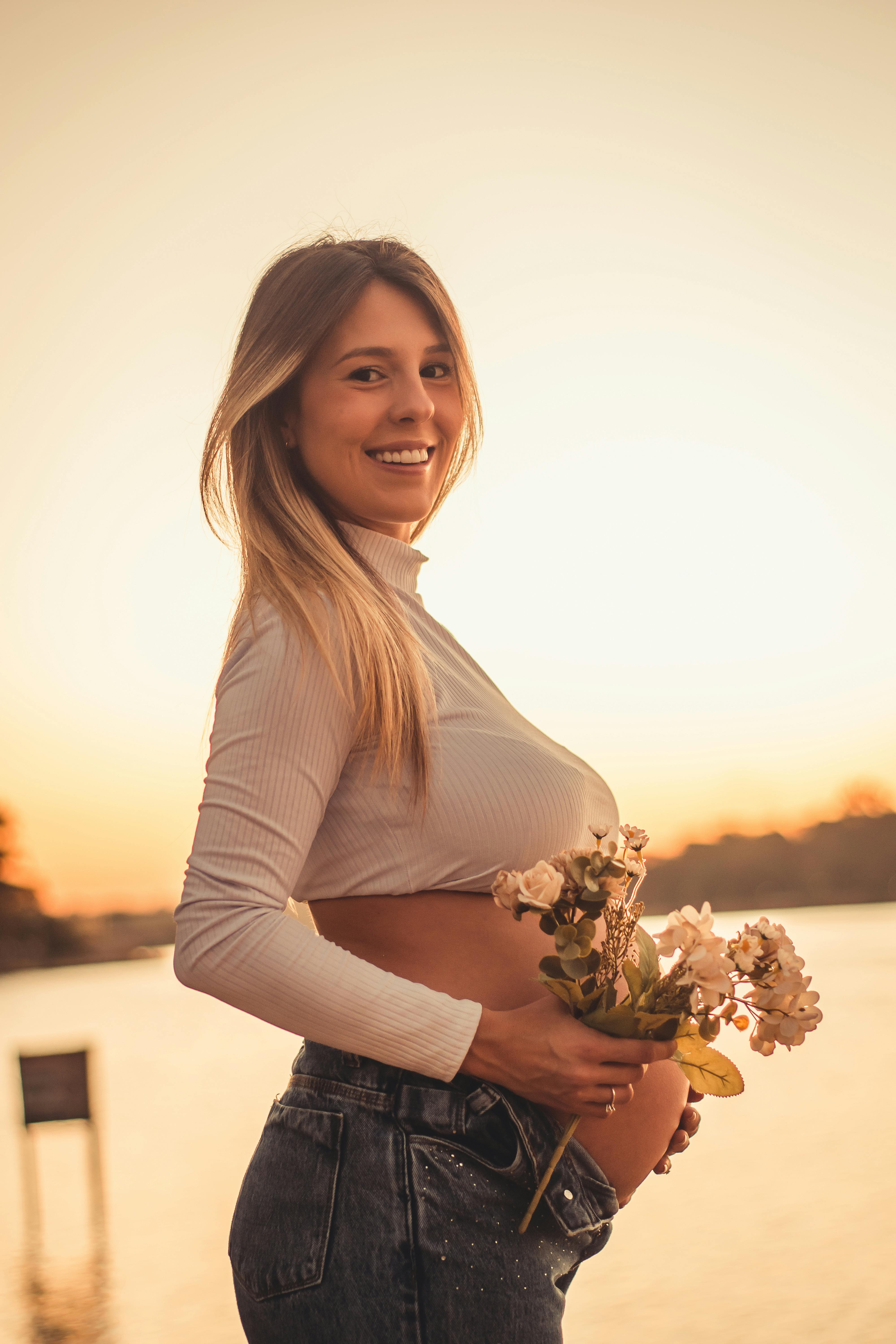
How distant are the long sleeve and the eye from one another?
448 millimetres

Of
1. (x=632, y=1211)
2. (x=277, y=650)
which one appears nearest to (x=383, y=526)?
(x=277, y=650)

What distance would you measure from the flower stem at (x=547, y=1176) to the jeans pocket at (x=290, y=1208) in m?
0.19

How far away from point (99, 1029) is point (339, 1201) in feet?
44.7

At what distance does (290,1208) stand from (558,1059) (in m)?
0.32

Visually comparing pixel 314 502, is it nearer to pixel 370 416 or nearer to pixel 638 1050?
pixel 370 416

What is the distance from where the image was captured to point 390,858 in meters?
1.20

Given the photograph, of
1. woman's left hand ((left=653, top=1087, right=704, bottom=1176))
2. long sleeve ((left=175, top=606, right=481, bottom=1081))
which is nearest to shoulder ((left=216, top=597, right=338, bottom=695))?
long sleeve ((left=175, top=606, right=481, bottom=1081))

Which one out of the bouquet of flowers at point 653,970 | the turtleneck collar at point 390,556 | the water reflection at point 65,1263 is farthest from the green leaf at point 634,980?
the water reflection at point 65,1263

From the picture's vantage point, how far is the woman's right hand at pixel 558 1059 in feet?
3.52

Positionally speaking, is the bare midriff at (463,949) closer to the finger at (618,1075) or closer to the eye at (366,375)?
the finger at (618,1075)

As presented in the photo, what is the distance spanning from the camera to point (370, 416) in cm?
145

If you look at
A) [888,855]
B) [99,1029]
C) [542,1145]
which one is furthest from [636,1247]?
[888,855]

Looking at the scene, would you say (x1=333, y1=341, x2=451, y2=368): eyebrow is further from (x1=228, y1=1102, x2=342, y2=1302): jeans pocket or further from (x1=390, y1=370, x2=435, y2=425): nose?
(x1=228, y1=1102, x2=342, y2=1302): jeans pocket

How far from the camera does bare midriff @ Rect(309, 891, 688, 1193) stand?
1209mm
